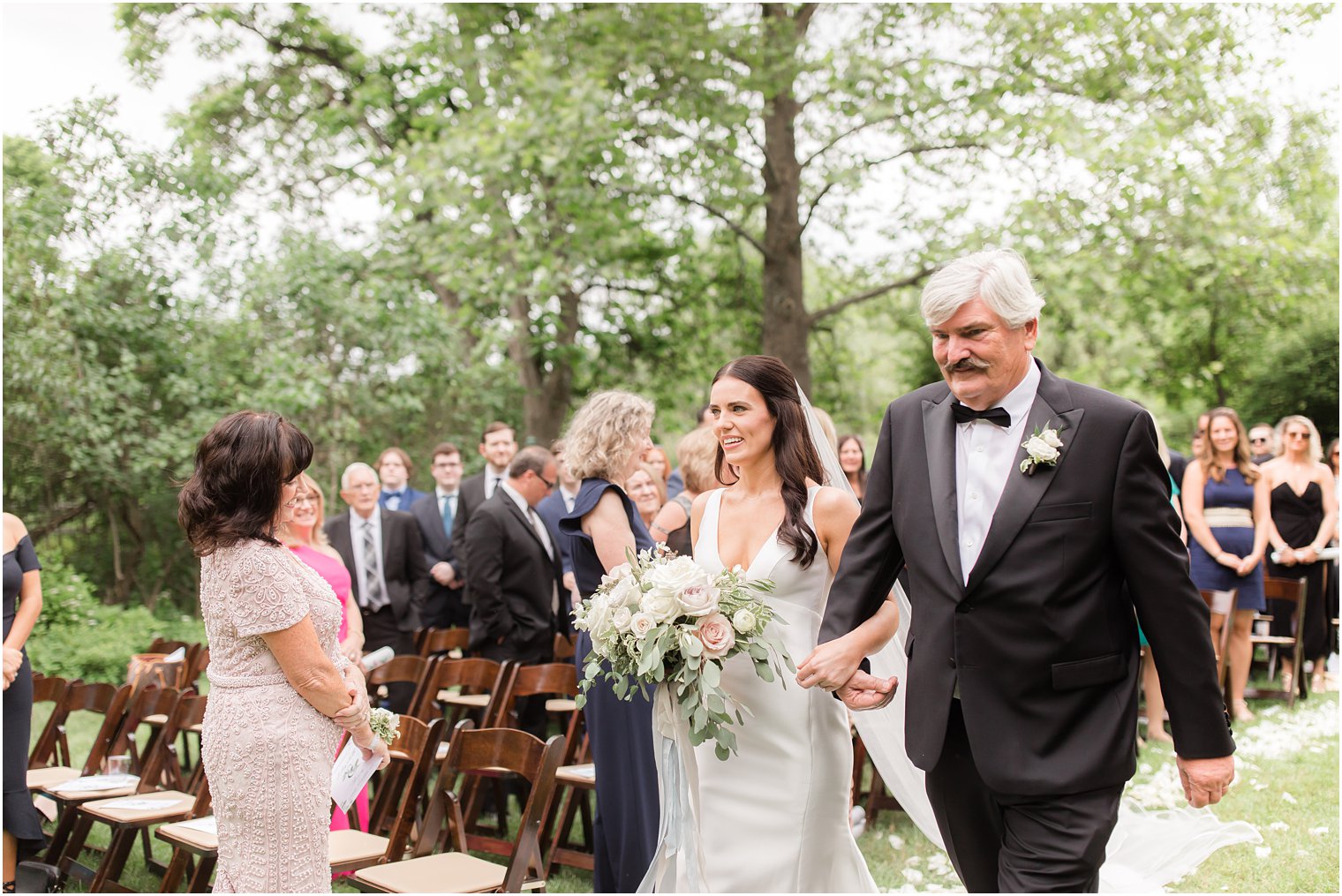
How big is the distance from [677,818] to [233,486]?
5.80ft

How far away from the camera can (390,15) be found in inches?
590

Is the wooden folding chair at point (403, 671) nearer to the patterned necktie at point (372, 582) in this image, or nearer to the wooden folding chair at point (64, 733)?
the wooden folding chair at point (64, 733)

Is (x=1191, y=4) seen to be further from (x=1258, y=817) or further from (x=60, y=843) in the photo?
(x=60, y=843)

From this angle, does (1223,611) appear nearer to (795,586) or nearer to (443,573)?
(443,573)

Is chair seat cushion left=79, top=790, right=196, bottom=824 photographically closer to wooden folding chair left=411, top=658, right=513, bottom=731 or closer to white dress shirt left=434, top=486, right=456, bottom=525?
wooden folding chair left=411, top=658, right=513, bottom=731

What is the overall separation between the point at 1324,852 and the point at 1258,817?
63 centimetres

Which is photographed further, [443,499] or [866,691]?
[443,499]

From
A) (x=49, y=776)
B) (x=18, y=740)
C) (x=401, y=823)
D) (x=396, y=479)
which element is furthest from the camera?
(x=396, y=479)

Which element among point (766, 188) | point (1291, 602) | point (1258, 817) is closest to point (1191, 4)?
point (766, 188)

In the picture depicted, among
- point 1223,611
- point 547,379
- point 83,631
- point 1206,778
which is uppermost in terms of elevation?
point 547,379

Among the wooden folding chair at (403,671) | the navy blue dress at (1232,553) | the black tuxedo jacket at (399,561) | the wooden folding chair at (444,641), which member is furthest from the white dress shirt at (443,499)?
the navy blue dress at (1232,553)

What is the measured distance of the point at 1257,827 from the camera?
5.67 metres

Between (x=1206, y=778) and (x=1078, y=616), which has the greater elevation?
(x=1078, y=616)

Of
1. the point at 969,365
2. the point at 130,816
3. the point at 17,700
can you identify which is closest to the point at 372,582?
the point at 17,700
